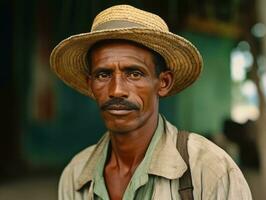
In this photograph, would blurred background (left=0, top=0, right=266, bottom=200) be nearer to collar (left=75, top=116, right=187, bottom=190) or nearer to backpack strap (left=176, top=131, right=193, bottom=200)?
collar (left=75, top=116, right=187, bottom=190)

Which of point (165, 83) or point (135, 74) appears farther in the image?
point (165, 83)

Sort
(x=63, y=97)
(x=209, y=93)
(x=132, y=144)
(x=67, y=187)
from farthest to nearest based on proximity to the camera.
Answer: (x=209, y=93) < (x=63, y=97) < (x=67, y=187) < (x=132, y=144)

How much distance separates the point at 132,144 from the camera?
2424 mm

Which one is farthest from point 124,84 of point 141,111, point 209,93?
point 209,93

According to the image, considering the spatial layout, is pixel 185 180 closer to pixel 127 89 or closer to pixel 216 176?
pixel 216 176

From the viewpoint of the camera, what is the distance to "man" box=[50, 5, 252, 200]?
2.24 m

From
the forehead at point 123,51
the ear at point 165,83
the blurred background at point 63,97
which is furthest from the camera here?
the blurred background at point 63,97

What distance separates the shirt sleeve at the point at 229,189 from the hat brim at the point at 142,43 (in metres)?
0.50

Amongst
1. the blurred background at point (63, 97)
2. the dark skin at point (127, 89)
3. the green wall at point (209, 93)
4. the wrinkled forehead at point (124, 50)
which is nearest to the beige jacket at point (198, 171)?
the dark skin at point (127, 89)

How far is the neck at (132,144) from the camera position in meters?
2.39

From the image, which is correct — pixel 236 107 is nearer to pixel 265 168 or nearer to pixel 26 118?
pixel 26 118

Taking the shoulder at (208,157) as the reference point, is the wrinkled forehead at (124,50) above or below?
above

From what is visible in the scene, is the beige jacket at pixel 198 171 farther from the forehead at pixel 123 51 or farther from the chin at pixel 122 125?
the forehead at pixel 123 51

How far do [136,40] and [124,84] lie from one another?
18 cm
